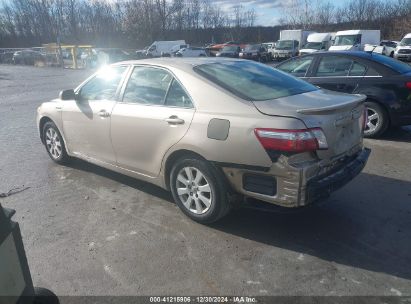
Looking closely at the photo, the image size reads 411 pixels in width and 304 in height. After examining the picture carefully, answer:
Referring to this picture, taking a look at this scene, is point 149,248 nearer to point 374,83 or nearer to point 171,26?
point 374,83

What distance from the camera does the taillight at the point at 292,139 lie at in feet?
10.2

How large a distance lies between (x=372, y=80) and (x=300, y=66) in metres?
1.57

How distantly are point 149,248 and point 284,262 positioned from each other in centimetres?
121

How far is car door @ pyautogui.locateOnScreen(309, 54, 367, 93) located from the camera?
23.1ft

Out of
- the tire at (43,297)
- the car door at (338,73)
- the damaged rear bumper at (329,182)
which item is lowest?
the tire at (43,297)

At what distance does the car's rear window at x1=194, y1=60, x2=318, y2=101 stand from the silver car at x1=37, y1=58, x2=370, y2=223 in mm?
13

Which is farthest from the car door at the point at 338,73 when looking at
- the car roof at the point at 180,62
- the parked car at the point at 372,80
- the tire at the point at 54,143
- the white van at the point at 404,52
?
the white van at the point at 404,52

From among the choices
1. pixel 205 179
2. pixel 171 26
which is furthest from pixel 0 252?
pixel 171 26

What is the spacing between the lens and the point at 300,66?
25.9 feet

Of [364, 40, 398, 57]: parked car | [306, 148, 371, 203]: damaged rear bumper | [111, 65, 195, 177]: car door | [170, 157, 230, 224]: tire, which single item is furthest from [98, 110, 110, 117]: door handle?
[364, 40, 398, 57]: parked car

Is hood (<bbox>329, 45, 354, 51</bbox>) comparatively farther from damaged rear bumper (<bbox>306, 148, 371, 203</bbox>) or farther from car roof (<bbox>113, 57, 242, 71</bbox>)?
damaged rear bumper (<bbox>306, 148, 371, 203</bbox>)

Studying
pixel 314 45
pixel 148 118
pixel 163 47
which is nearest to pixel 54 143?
pixel 148 118

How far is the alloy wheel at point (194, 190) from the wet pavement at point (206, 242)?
0.21 m

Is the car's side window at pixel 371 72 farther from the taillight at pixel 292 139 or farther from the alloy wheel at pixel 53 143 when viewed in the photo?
the alloy wheel at pixel 53 143
